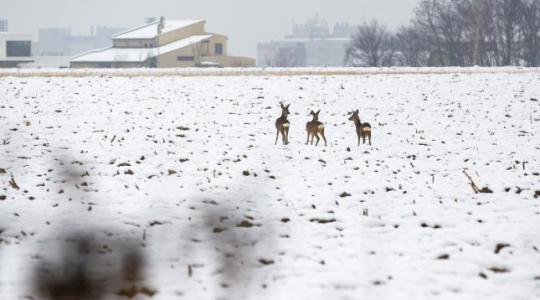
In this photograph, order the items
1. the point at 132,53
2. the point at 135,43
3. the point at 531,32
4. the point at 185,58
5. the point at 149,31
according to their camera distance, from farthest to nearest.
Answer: the point at 149,31 < the point at 135,43 < the point at 185,58 < the point at 132,53 < the point at 531,32

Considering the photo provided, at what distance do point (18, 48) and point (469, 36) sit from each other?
228ft

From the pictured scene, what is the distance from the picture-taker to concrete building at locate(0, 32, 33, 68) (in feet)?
295

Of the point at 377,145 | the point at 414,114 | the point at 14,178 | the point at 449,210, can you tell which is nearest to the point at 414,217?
the point at 449,210

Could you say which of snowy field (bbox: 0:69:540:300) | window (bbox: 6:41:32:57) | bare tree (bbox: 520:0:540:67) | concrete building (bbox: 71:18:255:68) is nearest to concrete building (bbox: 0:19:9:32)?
window (bbox: 6:41:32:57)

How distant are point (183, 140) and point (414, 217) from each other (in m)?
7.77

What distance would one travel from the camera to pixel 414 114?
1997 cm

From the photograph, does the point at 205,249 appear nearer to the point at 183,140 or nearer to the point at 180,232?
the point at 180,232

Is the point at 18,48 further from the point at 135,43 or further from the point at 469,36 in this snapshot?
the point at 469,36

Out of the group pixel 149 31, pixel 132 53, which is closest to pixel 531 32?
pixel 132 53

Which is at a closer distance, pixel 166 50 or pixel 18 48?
pixel 166 50

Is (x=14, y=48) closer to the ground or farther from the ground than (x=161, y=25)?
closer to the ground

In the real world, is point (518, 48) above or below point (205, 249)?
above

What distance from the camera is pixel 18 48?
94000 mm

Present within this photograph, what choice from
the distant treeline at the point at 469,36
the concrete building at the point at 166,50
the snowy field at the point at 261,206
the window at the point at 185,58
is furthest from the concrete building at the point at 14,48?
the snowy field at the point at 261,206
